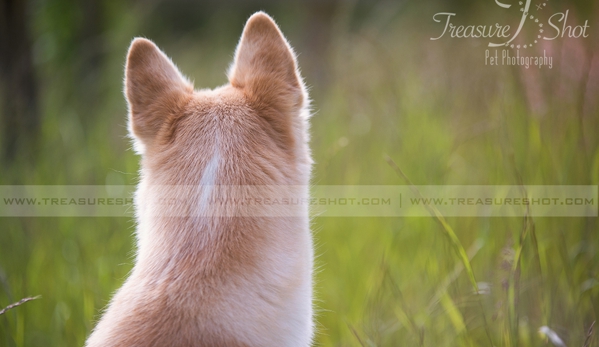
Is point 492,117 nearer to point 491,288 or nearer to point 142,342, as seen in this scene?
point 491,288

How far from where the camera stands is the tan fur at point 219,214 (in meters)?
1.37

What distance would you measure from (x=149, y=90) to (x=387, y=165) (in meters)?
2.22

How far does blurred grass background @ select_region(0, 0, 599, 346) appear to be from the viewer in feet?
7.16

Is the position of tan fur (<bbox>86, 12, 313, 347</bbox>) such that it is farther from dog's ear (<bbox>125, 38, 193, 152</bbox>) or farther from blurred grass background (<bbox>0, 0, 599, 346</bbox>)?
blurred grass background (<bbox>0, 0, 599, 346</bbox>)

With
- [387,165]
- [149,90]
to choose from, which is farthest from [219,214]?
[387,165]

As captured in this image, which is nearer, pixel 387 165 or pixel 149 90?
pixel 149 90

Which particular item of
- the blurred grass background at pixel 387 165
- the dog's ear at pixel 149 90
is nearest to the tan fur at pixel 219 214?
the dog's ear at pixel 149 90

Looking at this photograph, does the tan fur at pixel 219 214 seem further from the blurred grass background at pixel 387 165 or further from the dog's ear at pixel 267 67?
the blurred grass background at pixel 387 165

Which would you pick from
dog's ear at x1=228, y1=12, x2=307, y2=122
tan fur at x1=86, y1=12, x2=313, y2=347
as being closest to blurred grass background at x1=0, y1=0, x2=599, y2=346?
tan fur at x1=86, y1=12, x2=313, y2=347

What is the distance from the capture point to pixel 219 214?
4.78 feet

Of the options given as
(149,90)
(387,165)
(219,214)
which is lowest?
(219,214)

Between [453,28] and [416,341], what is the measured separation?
2027 mm

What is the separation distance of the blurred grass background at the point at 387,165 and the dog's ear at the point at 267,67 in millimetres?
724

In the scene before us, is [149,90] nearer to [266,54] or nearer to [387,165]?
[266,54]
